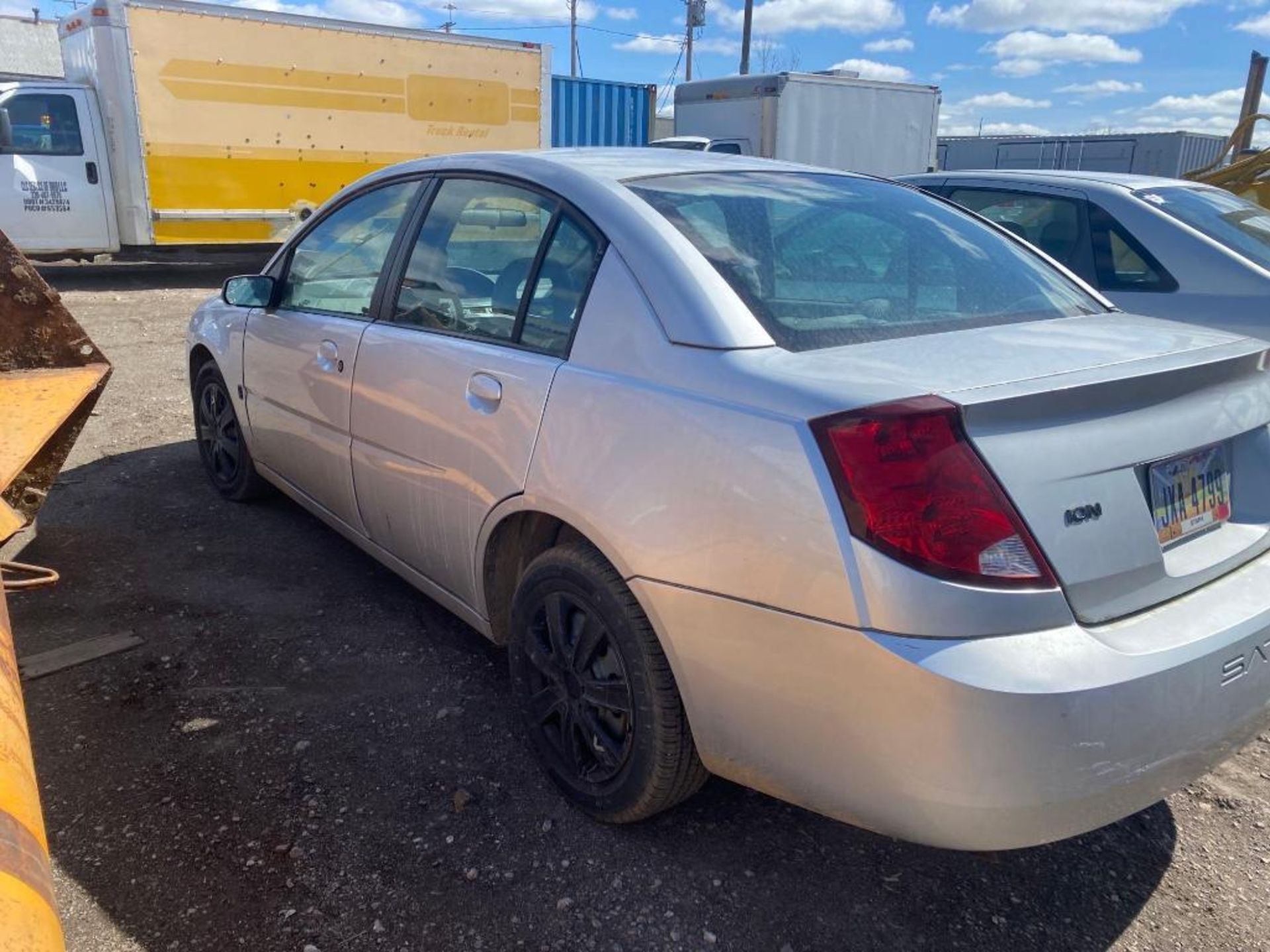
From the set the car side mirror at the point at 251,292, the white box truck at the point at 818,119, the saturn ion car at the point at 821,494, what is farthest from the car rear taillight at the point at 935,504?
the white box truck at the point at 818,119

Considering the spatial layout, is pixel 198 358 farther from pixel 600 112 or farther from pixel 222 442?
pixel 600 112

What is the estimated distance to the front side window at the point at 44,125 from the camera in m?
11.3

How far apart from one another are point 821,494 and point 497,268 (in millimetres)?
1474

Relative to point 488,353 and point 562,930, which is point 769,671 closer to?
point 562,930

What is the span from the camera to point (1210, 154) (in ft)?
82.4

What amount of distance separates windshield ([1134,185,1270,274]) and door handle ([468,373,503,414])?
381cm

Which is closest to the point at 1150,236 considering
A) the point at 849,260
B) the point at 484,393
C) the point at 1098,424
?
the point at 849,260

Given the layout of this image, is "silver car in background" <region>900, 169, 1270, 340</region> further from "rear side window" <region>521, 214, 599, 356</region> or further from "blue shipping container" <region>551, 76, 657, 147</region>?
"blue shipping container" <region>551, 76, 657, 147</region>

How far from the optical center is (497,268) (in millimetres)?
2893

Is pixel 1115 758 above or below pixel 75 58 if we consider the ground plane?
below

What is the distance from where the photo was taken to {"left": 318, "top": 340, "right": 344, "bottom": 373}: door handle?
3.41 meters

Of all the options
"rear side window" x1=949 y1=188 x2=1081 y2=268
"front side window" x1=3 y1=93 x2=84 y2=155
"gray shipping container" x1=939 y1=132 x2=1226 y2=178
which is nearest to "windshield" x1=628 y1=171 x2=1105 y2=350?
"rear side window" x1=949 y1=188 x2=1081 y2=268

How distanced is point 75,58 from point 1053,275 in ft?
43.3


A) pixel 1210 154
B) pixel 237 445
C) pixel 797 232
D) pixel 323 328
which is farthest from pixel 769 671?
pixel 1210 154
